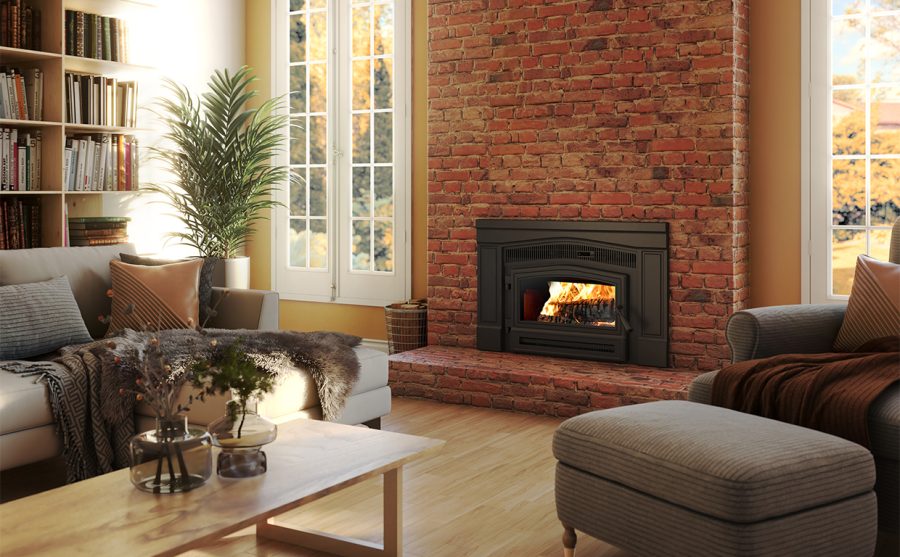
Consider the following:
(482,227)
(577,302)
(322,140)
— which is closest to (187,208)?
(322,140)

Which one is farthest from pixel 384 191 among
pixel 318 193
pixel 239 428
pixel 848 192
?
pixel 239 428

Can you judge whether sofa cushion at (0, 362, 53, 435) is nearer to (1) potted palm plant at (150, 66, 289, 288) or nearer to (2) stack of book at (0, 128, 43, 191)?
(2) stack of book at (0, 128, 43, 191)

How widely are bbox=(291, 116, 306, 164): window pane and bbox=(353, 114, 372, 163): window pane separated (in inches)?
17.6

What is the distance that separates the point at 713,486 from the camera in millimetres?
2438

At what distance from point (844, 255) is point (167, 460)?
389 centimetres

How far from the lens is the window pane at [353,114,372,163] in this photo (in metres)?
6.66

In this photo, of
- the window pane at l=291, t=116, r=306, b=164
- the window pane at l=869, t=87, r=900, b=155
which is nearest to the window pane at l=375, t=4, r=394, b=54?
the window pane at l=291, t=116, r=306, b=164

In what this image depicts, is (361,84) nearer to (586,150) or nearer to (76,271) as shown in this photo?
(586,150)

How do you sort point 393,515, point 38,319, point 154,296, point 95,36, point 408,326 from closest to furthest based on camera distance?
point 393,515, point 38,319, point 154,296, point 95,36, point 408,326

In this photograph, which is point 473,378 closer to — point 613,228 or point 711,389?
point 613,228

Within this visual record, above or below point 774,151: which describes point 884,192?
below

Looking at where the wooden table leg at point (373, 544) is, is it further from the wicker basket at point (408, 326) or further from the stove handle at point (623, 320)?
the wicker basket at point (408, 326)

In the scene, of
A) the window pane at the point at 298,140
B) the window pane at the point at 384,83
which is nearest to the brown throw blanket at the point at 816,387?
the window pane at the point at 384,83

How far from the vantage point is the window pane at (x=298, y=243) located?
7.05 metres
